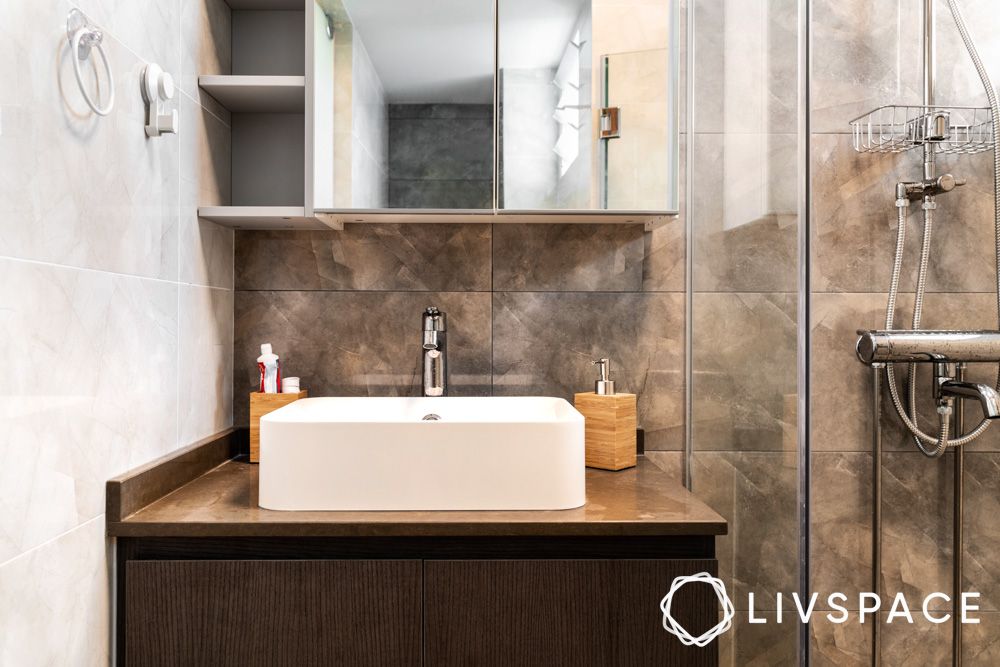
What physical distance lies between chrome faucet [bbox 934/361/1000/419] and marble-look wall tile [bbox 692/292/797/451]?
0.48 metres

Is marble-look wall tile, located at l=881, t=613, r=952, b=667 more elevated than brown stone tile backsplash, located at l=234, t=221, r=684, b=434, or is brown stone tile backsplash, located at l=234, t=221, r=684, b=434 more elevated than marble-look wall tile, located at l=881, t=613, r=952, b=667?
brown stone tile backsplash, located at l=234, t=221, r=684, b=434

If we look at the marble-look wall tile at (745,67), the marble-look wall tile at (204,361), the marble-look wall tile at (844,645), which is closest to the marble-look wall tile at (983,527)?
the marble-look wall tile at (844,645)

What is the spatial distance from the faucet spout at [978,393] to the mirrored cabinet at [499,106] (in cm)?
70

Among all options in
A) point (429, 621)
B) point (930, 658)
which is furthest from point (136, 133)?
point (930, 658)

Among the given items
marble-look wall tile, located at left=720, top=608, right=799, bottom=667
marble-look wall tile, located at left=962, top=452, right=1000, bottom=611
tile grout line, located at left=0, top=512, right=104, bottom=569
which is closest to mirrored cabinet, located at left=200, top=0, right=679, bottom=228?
tile grout line, located at left=0, top=512, right=104, bottom=569

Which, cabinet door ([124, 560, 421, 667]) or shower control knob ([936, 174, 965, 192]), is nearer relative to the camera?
cabinet door ([124, 560, 421, 667])

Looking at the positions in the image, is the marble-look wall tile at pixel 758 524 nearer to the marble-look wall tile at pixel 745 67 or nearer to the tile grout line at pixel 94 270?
the marble-look wall tile at pixel 745 67

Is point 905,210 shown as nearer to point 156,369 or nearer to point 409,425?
point 409,425

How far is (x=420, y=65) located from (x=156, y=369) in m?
0.77

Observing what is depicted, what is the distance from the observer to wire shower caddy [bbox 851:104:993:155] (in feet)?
4.48

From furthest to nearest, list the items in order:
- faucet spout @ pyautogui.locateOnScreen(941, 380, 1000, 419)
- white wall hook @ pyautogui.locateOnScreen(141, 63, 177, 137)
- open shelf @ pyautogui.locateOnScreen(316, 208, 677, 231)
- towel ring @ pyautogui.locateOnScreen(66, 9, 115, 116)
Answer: open shelf @ pyautogui.locateOnScreen(316, 208, 677, 231) → faucet spout @ pyautogui.locateOnScreen(941, 380, 1000, 419) → white wall hook @ pyautogui.locateOnScreen(141, 63, 177, 137) → towel ring @ pyautogui.locateOnScreen(66, 9, 115, 116)

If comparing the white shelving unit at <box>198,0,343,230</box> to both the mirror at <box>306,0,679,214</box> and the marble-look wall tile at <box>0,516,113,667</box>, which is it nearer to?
the mirror at <box>306,0,679,214</box>

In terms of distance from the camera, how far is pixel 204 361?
4.46 feet

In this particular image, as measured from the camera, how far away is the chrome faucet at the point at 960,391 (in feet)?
4.09
